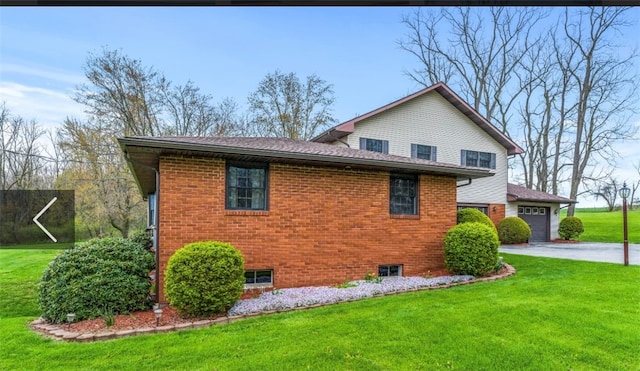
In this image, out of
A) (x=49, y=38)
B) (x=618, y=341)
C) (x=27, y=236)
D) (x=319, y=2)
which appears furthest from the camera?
(x=27, y=236)

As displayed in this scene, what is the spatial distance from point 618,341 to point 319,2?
5.19 meters

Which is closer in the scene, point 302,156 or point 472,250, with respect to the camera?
point 302,156

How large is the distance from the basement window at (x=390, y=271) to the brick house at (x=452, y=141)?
25.7 ft

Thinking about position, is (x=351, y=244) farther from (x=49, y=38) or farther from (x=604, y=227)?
(x=604, y=227)

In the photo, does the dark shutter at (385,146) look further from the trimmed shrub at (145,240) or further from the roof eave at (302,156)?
the trimmed shrub at (145,240)

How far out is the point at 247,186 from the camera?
23.3 feet

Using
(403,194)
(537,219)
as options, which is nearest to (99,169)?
(403,194)

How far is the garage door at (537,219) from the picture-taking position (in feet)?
63.7

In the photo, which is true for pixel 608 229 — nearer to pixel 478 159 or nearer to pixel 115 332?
pixel 478 159

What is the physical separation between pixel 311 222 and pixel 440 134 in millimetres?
12093

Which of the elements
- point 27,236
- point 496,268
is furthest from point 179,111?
point 496,268

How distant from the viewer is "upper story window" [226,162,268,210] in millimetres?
6934

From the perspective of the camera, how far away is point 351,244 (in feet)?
26.0

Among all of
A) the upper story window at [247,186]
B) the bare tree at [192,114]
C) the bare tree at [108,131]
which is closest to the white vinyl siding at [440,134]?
the upper story window at [247,186]
